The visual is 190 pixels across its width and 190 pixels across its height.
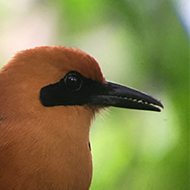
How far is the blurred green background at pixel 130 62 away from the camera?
1.89 metres

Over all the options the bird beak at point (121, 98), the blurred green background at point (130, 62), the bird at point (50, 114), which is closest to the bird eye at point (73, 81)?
the bird at point (50, 114)

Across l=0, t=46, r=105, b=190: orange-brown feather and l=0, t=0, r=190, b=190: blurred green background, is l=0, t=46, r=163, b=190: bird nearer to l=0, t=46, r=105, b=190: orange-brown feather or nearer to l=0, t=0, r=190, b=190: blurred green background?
l=0, t=46, r=105, b=190: orange-brown feather

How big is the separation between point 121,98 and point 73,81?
9.1 inches

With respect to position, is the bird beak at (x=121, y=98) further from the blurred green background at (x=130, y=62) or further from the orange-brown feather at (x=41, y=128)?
the blurred green background at (x=130, y=62)

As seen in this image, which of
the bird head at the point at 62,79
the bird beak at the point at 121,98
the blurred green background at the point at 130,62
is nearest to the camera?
the bird head at the point at 62,79

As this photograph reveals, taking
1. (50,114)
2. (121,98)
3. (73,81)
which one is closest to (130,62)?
(121,98)

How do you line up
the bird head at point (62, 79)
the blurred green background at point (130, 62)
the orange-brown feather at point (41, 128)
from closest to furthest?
the orange-brown feather at point (41, 128) < the bird head at point (62, 79) < the blurred green background at point (130, 62)

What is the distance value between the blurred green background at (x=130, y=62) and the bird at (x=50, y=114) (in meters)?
0.46

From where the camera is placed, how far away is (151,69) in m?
1.94

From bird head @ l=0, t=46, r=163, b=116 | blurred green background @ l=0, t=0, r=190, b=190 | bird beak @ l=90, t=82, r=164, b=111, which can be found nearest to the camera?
bird head @ l=0, t=46, r=163, b=116

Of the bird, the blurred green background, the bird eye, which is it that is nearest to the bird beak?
the bird

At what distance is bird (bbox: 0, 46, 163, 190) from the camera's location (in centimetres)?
120

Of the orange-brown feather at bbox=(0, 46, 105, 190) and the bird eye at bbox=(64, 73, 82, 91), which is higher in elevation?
the bird eye at bbox=(64, 73, 82, 91)

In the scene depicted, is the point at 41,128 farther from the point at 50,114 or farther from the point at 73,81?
the point at 73,81
